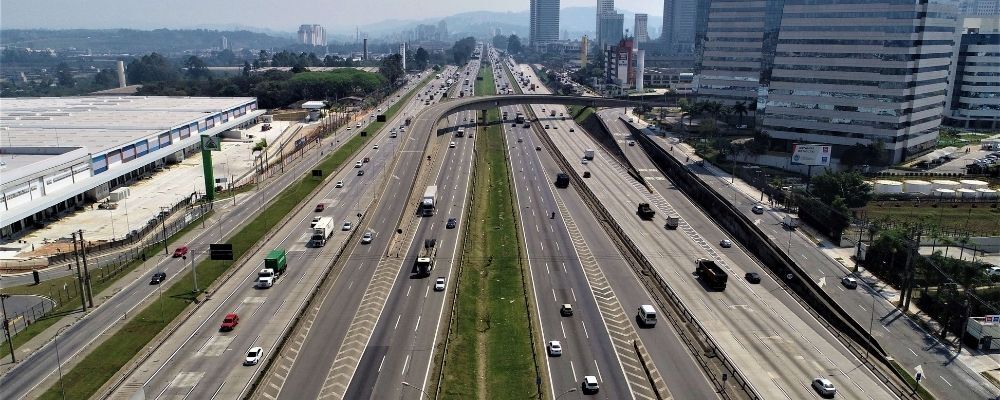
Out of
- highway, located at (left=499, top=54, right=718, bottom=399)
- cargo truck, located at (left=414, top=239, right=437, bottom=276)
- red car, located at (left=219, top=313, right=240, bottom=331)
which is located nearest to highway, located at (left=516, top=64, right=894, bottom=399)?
highway, located at (left=499, top=54, right=718, bottom=399)

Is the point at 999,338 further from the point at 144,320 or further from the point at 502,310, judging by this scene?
the point at 144,320

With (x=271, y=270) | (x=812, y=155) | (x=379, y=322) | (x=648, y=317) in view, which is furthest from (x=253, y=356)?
(x=812, y=155)

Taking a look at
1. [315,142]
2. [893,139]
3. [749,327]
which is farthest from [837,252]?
[315,142]

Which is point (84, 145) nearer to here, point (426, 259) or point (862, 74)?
point (426, 259)

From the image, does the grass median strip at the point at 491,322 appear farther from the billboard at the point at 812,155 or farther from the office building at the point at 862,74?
the office building at the point at 862,74

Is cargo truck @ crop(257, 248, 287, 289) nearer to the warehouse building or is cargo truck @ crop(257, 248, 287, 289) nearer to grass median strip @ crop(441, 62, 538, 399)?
grass median strip @ crop(441, 62, 538, 399)

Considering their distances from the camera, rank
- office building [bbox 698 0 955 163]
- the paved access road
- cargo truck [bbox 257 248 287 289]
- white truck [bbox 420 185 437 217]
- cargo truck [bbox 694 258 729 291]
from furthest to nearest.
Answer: office building [bbox 698 0 955 163] → white truck [bbox 420 185 437 217] → cargo truck [bbox 694 258 729 291] → cargo truck [bbox 257 248 287 289] → the paved access road
